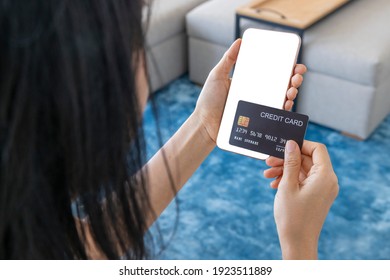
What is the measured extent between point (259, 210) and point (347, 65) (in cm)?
66

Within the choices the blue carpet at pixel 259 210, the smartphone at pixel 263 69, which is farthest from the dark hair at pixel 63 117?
the blue carpet at pixel 259 210

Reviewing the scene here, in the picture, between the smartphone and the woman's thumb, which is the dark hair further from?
the smartphone

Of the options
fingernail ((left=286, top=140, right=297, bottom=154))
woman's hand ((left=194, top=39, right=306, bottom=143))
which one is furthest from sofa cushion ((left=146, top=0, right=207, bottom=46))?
fingernail ((left=286, top=140, right=297, bottom=154))

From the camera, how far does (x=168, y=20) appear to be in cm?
248

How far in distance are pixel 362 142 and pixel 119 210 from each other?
5.61ft

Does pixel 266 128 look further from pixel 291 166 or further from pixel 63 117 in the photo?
pixel 63 117

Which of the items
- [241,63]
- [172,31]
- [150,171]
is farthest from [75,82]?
[172,31]

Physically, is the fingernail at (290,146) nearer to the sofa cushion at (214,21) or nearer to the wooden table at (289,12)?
the wooden table at (289,12)

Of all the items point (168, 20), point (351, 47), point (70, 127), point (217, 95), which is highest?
point (70, 127)

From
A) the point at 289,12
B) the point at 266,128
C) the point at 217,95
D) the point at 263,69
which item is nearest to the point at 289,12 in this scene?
the point at 289,12

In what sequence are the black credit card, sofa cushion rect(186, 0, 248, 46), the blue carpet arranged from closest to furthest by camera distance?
the black credit card
the blue carpet
sofa cushion rect(186, 0, 248, 46)

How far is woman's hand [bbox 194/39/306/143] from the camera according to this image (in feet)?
3.67

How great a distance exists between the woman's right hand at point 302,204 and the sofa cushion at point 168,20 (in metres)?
1.60

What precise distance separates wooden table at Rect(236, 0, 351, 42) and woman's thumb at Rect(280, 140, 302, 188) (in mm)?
1213
